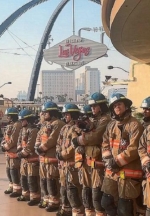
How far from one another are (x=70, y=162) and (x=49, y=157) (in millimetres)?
697

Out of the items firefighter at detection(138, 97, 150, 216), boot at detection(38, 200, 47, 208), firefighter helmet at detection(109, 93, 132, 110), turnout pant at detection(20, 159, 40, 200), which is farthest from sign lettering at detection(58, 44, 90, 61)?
firefighter at detection(138, 97, 150, 216)

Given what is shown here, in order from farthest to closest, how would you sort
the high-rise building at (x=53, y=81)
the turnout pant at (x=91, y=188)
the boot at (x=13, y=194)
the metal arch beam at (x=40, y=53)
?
the high-rise building at (x=53, y=81) → the metal arch beam at (x=40, y=53) → the boot at (x=13, y=194) → the turnout pant at (x=91, y=188)

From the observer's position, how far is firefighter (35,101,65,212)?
6.54 metres

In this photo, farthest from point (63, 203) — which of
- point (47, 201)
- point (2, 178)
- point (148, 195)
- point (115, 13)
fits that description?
point (2, 178)

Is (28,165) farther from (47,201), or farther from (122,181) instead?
(122,181)

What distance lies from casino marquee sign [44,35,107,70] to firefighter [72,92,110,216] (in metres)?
10.3

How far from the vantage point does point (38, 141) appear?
6.82 metres

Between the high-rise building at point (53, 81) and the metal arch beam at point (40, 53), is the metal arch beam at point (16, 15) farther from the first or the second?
the high-rise building at point (53, 81)

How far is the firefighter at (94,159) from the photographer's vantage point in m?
5.29

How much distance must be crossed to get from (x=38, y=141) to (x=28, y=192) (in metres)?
1.20

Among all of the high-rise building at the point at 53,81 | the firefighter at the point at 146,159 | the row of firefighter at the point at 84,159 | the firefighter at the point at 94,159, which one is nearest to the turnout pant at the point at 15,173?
the row of firefighter at the point at 84,159

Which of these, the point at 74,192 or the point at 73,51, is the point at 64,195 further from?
the point at 73,51

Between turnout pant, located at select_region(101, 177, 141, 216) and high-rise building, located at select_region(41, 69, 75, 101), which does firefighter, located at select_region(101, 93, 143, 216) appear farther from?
high-rise building, located at select_region(41, 69, 75, 101)

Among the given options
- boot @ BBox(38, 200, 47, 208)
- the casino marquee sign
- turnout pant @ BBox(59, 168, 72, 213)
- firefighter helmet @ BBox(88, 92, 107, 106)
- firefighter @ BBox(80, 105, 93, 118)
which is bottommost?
Result: boot @ BBox(38, 200, 47, 208)
